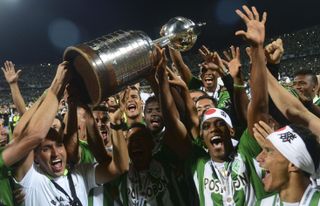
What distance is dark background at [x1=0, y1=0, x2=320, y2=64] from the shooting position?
19312 mm

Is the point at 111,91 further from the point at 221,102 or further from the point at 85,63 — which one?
the point at 221,102

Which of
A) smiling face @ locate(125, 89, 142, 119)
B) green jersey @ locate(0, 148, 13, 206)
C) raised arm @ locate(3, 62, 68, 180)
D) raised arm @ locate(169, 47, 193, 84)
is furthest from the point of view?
raised arm @ locate(169, 47, 193, 84)

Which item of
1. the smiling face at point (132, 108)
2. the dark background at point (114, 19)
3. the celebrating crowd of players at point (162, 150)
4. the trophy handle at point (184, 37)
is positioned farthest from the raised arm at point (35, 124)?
the dark background at point (114, 19)

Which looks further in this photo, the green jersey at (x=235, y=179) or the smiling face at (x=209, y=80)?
the smiling face at (x=209, y=80)

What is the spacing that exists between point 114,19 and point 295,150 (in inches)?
797

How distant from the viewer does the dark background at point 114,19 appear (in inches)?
760

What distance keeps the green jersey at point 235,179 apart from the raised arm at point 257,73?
0.15 metres

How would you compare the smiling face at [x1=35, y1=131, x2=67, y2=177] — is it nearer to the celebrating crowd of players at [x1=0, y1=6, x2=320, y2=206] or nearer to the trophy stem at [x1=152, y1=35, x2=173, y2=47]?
the celebrating crowd of players at [x1=0, y1=6, x2=320, y2=206]

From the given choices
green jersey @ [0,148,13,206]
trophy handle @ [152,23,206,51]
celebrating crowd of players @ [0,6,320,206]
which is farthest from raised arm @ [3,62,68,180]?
trophy handle @ [152,23,206,51]

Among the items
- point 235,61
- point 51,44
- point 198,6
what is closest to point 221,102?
point 235,61

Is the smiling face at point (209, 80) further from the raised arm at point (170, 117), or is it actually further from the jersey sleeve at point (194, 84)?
the raised arm at point (170, 117)

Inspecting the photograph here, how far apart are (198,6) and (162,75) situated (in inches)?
682

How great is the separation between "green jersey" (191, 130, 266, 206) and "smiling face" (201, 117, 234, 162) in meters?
0.05

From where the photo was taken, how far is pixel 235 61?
3.06m
